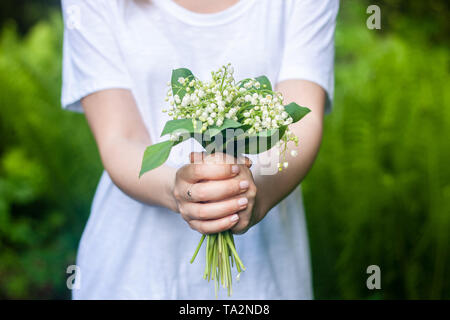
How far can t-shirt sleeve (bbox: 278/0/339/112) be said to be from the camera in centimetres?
90

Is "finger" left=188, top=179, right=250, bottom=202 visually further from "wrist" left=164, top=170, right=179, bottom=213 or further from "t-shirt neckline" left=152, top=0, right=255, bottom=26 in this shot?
"t-shirt neckline" left=152, top=0, right=255, bottom=26

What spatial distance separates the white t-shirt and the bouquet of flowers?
0.22 meters

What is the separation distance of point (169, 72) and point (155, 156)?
1.03 feet

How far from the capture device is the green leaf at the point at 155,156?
2.10 ft

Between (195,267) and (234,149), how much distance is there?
323 millimetres

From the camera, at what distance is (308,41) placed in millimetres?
907

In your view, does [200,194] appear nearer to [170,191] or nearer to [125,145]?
[170,191]

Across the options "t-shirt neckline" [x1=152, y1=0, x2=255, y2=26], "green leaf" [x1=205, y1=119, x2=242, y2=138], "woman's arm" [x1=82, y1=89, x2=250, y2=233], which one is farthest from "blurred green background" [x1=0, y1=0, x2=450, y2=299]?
"green leaf" [x1=205, y1=119, x2=242, y2=138]

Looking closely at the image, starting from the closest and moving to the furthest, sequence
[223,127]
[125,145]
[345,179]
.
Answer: [223,127] → [125,145] → [345,179]

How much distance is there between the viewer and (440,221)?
1.78 meters

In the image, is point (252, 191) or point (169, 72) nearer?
point (252, 191)

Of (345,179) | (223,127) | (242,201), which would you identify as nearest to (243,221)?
(242,201)

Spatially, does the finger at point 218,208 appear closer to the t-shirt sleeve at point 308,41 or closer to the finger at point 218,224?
the finger at point 218,224
